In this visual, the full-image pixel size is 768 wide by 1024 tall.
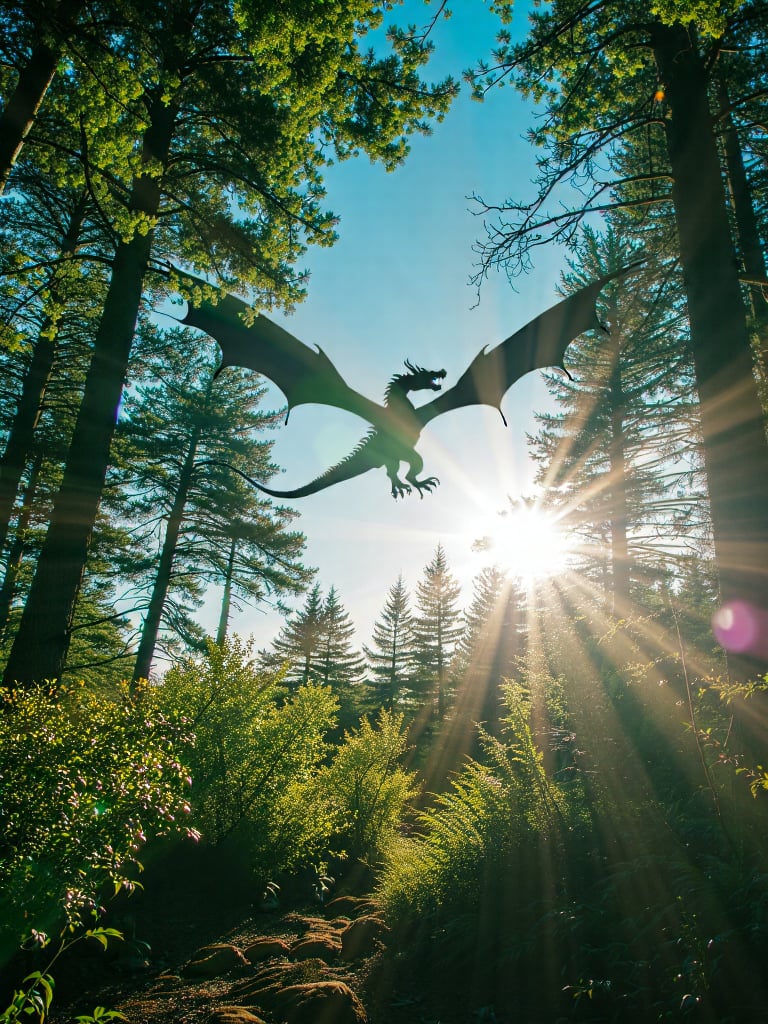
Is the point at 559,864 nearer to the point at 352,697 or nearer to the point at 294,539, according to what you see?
the point at 294,539

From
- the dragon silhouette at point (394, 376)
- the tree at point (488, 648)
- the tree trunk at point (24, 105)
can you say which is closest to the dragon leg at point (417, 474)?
the dragon silhouette at point (394, 376)

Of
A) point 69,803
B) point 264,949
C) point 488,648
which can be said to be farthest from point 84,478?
point 488,648

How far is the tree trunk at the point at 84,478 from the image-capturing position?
4.67 metres

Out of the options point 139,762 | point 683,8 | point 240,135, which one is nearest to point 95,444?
point 139,762

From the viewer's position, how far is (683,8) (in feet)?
13.5

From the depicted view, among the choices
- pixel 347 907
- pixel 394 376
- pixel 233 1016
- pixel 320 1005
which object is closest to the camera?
pixel 233 1016

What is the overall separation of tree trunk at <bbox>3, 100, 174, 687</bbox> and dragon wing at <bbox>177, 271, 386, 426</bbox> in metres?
1.90

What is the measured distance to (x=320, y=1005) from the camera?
10.8ft

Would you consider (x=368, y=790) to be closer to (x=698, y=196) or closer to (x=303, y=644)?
(x=698, y=196)

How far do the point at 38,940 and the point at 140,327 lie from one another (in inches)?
618

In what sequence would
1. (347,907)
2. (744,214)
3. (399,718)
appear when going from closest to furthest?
(347,907) < (744,214) < (399,718)

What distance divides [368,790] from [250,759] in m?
3.65

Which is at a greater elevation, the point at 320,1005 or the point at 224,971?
the point at 320,1005

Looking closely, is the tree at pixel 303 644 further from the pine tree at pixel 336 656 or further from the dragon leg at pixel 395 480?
the dragon leg at pixel 395 480
